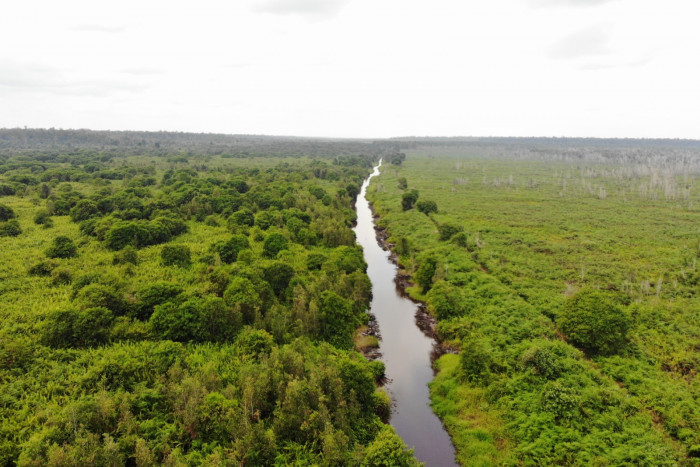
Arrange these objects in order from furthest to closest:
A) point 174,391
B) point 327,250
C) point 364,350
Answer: point 327,250 < point 364,350 < point 174,391

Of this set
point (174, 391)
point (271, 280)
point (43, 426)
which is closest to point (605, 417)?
point (174, 391)

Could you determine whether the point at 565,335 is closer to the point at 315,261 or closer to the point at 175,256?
the point at 315,261

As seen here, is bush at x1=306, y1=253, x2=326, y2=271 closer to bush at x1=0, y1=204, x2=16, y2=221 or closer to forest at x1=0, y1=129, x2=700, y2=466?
forest at x1=0, y1=129, x2=700, y2=466

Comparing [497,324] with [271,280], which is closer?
[497,324]

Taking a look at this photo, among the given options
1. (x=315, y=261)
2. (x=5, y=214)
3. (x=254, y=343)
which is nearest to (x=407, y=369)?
(x=254, y=343)

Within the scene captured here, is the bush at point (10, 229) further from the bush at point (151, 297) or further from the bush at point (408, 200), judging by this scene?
the bush at point (408, 200)

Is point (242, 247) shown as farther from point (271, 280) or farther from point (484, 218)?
point (484, 218)

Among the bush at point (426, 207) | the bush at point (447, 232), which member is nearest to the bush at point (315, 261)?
the bush at point (447, 232)
